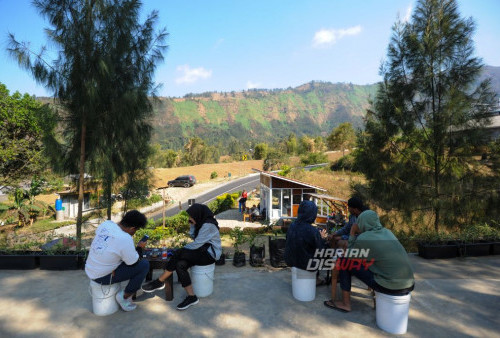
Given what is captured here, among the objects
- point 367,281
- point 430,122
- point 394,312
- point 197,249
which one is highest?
point 430,122

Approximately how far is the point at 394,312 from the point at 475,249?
3.72m

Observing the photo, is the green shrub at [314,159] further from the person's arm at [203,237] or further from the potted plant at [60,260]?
the person's arm at [203,237]

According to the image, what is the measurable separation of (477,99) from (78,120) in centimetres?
865

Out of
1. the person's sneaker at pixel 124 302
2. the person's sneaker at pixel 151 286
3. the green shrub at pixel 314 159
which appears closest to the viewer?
the person's sneaker at pixel 124 302

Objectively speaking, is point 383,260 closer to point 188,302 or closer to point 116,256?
point 188,302

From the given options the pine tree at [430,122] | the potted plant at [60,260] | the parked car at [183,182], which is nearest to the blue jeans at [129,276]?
the potted plant at [60,260]

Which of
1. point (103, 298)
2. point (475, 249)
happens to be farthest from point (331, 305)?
point (475, 249)

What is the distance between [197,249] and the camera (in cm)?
365

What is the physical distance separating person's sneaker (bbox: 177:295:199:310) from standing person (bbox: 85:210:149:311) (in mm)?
597

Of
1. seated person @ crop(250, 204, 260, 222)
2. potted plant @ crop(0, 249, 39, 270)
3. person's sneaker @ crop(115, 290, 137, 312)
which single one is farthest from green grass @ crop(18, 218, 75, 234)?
person's sneaker @ crop(115, 290, 137, 312)

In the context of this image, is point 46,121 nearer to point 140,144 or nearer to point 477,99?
point 140,144

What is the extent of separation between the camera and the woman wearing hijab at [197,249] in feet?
11.7

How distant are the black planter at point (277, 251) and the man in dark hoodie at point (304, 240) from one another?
1.03 metres

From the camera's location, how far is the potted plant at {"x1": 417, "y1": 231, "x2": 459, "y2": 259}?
5.21 meters
